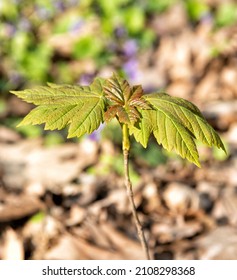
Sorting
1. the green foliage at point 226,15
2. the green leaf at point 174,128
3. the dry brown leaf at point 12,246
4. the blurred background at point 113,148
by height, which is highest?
the green foliage at point 226,15

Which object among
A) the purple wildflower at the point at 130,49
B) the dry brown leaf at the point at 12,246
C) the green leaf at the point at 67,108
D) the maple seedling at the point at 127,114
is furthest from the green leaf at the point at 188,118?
the purple wildflower at the point at 130,49

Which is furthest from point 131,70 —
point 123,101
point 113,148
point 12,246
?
point 123,101

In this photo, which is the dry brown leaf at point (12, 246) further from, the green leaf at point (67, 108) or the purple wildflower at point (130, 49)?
the purple wildflower at point (130, 49)

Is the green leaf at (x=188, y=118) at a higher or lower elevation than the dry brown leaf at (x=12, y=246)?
lower

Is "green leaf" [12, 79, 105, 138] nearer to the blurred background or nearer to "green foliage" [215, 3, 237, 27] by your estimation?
the blurred background

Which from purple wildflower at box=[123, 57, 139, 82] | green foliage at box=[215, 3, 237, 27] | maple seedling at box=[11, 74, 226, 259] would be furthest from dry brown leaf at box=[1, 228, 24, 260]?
green foliage at box=[215, 3, 237, 27]

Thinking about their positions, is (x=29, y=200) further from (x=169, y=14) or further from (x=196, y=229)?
(x=169, y=14)
